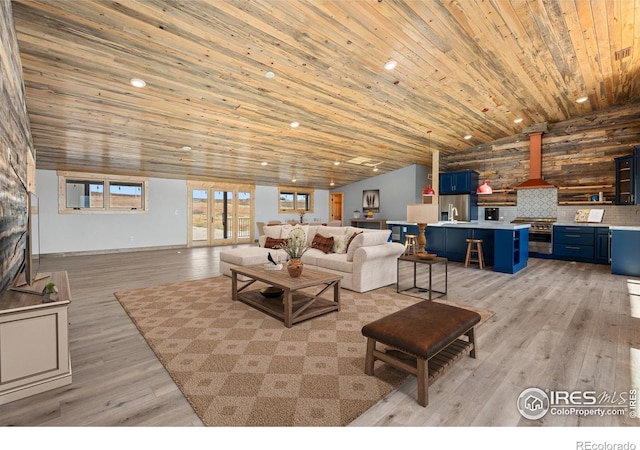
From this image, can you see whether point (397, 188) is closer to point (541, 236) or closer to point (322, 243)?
point (541, 236)

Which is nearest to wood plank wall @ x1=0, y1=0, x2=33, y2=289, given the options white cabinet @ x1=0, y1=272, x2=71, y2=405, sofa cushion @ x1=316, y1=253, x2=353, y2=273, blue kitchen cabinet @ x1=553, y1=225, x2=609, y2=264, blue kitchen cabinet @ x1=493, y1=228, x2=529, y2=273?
white cabinet @ x1=0, y1=272, x2=71, y2=405

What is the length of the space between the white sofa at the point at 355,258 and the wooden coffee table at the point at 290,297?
82 centimetres

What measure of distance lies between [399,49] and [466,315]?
10.7 ft

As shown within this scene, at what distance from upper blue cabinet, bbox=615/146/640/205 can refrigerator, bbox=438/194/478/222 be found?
3068 millimetres

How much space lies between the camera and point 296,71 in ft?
13.5

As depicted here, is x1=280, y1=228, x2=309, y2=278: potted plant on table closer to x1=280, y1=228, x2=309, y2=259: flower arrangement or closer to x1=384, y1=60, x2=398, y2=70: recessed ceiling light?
x1=280, y1=228, x2=309, y2=259: flower arrangement

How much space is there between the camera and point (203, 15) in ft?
9.61

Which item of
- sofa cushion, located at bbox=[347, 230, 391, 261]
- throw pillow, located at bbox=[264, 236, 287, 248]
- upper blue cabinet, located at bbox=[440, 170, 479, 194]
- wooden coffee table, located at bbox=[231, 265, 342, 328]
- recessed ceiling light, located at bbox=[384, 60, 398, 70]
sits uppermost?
recessed ceiling light, located at bbox=[384, 60, 398, 70]

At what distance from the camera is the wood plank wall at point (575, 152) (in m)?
6.84

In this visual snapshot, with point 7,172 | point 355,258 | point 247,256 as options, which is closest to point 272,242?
point 247,256

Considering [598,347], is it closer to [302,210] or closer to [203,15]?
[203,15]

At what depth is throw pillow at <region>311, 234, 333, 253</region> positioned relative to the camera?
5114mm

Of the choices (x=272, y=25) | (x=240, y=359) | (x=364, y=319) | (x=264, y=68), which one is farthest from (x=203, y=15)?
(x=364, y=319)

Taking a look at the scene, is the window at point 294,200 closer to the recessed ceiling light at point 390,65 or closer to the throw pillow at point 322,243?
the throw pillow at point 322,243
